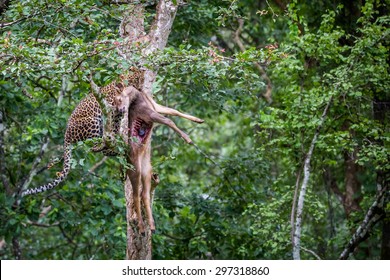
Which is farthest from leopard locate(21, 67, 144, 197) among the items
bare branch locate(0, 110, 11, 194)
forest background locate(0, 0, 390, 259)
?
bare branch locate(0, 110, 11, 194)

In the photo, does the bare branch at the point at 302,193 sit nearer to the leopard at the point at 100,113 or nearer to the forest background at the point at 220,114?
the forest background at the point at 220,114

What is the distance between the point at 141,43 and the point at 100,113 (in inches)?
29.8

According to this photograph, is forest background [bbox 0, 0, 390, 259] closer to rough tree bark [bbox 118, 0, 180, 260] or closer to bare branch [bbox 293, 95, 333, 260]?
bare branch [bbox 293, 95, 333, 260]

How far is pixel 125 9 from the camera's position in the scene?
810cm

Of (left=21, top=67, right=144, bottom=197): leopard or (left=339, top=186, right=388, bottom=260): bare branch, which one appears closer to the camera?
(left=21, top=67, right=144, bottom=197): leopard

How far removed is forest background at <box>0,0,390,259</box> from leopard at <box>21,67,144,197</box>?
229 millimetres

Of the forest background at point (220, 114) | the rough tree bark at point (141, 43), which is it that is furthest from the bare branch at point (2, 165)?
the rough tree bark at point (141, 43)

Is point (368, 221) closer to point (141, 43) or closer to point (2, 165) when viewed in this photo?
point (141, 43)

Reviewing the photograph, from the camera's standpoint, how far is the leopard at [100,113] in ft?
21.1

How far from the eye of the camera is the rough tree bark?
23.9 feet

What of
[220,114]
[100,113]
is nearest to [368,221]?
[220,114]

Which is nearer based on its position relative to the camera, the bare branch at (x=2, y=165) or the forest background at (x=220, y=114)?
the forest background at (x=220, y=114)

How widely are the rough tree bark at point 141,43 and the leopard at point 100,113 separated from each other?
0.97 ft
